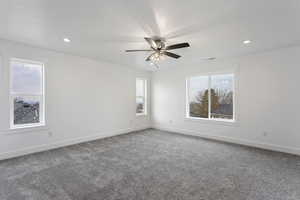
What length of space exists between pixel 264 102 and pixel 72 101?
17.7 feet

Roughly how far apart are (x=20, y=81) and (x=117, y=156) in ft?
9.71

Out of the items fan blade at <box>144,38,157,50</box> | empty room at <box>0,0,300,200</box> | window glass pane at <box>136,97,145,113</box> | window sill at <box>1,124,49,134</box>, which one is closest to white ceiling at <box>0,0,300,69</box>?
empty room at <box>0,0,300,200</box>

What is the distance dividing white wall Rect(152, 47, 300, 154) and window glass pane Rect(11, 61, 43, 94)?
188 inches

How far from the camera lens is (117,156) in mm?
3545

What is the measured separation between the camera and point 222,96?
5.05 m

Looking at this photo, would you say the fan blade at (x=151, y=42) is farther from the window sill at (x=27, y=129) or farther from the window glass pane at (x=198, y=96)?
the window sill at (x=27, y=129)

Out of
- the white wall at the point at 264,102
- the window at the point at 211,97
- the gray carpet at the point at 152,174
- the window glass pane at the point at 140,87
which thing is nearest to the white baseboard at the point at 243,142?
the white wall at the point at 264,102

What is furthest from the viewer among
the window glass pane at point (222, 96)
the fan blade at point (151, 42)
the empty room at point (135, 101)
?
the window glass pane at point (222, 96)

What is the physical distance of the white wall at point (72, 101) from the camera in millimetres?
3418

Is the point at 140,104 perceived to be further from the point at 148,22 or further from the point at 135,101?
the point at 148,22

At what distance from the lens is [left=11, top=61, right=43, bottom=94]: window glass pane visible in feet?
11.8

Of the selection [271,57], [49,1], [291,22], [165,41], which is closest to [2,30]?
[49,1]

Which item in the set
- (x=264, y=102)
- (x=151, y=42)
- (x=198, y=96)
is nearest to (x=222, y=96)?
(x=198, y=96)

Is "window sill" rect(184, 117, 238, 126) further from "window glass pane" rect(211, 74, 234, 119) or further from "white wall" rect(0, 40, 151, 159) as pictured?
"white wall" rect(0, 40, 151, 159)
